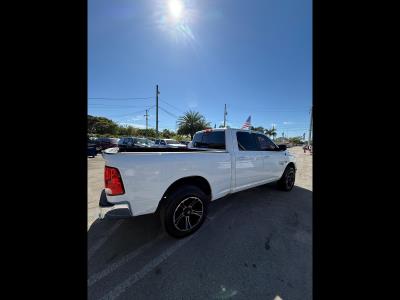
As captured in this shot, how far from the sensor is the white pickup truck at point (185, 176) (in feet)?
8.00

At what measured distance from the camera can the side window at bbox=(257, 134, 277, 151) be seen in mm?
4547

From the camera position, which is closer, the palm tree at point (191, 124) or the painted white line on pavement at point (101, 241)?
the painted white line on pavement at point (101, 241)

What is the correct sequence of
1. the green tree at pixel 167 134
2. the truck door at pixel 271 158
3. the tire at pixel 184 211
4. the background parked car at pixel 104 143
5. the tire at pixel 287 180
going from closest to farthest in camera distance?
1. the tire at pixel 184 211
2. the truck door at pixel 271 158
3. the tire at pixel 287 180
4. the background parked car at pixel 104 143
5. the green tree at pixel 167 134

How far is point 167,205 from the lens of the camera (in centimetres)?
275

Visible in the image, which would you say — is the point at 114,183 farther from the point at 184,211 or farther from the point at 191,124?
the point at 191,124

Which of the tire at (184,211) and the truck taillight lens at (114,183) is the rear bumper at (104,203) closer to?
the truck taillight lens at (114,183)

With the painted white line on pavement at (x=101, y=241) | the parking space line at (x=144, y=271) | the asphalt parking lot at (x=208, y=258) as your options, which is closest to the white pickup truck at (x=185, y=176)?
the parking space line at (x=144, y=271)

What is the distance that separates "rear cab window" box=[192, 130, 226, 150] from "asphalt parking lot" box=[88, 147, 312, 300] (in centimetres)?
150

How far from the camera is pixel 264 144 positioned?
468 centimetres
